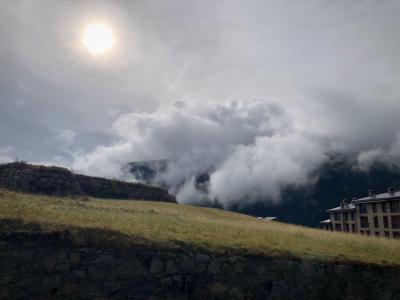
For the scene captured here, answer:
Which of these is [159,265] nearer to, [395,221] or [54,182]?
[54,182]

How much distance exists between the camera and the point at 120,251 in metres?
12.0

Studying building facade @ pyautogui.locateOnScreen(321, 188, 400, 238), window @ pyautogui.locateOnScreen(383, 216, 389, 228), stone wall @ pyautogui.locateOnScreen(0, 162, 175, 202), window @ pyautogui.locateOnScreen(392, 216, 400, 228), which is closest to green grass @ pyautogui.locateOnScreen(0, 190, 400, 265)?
stone wall @ pyautogui.locateOnScreen(0, 162, 175, 202)

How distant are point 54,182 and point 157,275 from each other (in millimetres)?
16422

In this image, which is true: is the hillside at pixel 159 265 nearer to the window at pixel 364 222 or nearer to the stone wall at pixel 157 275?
the stone wall at pixel 157 275

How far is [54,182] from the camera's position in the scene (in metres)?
26.2

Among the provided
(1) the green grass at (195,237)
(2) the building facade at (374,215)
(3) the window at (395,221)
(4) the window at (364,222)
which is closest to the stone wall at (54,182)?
(1) the green grass at (195,237)

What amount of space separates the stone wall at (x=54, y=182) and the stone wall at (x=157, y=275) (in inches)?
535

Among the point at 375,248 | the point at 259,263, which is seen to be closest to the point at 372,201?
the point at 375,248

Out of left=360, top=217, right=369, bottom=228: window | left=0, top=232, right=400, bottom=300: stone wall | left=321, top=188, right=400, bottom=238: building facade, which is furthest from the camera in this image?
left=360, top=217, right=369, bottom=228: window

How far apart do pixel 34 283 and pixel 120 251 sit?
2452 mm

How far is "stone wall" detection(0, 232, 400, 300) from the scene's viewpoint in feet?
36.8

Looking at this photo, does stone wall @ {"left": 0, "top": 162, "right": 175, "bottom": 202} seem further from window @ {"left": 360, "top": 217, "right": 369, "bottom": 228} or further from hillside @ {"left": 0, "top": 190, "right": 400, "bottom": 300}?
window @ {"left": 360, "top": 217, "right": 369, "bottom": 228}

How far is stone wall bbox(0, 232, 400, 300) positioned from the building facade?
7151 centimetres

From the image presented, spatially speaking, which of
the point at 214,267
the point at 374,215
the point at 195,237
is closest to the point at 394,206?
the point at 374,215
